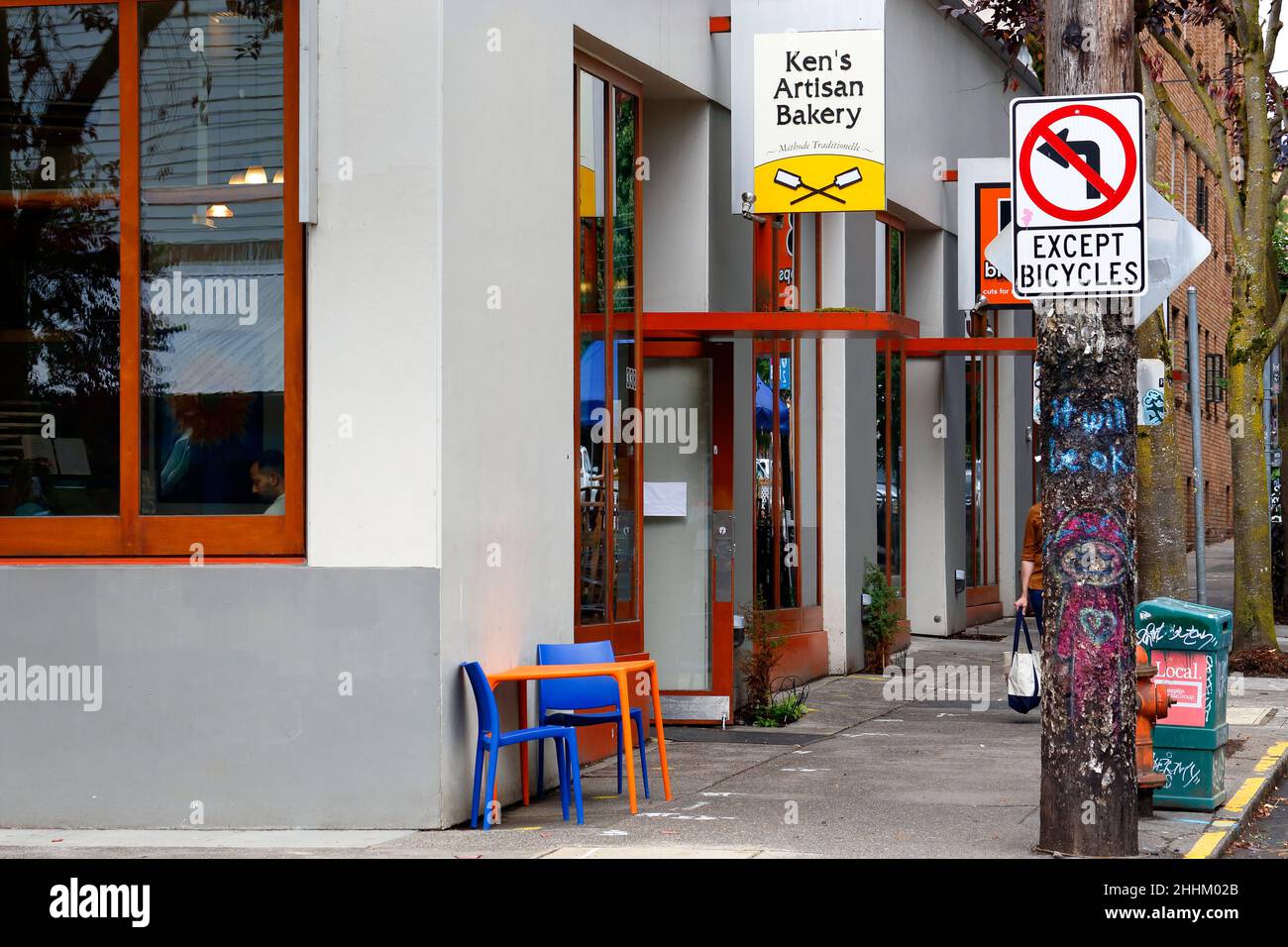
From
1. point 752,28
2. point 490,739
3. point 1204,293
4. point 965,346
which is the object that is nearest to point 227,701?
point 490,739

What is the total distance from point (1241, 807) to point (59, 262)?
23.5 ft

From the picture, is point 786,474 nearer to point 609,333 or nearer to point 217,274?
point 609,333

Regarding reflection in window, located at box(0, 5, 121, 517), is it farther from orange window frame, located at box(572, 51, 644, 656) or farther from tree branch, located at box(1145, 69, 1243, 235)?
tree branch, located at box(1145, 69, 1243, 235)

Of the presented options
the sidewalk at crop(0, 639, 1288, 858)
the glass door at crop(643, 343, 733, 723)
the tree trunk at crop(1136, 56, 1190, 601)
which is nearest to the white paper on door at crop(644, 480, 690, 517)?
the glass door at crop(643, 343, 733, 723)

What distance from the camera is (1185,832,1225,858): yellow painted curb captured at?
8234 mm

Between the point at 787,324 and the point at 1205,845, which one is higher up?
the point at 787,324

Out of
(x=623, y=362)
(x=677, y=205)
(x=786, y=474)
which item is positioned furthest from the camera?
(x=786, y=474)

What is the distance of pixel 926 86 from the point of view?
19.3m

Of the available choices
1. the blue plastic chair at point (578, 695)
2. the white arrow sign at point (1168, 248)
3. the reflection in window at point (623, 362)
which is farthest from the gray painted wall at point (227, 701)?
the white arrow sign at point (1168, 248)

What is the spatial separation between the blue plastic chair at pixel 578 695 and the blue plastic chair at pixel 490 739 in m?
0.34

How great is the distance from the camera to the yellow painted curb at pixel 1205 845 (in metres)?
8.23

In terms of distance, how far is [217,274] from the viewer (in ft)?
30.4

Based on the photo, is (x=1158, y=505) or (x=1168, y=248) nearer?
(x=1168, y=248)
